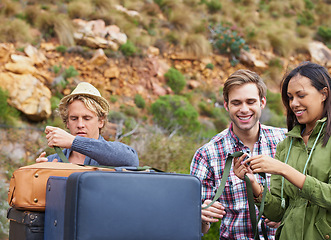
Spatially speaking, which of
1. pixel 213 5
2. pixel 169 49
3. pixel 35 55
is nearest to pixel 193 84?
pixel 169 49

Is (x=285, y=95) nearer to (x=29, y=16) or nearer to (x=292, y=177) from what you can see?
(x=292, y=177)

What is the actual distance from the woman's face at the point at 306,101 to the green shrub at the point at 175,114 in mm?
8646

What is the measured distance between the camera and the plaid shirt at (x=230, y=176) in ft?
8.07

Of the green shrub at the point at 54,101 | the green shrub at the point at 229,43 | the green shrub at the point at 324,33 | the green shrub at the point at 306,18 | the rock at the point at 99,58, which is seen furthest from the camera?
the green shrub at the point at 306,18

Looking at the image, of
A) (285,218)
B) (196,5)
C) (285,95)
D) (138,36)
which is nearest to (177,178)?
(285,218)

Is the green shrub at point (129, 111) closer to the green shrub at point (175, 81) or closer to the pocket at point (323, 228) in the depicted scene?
the green shrub at point (175, 81)

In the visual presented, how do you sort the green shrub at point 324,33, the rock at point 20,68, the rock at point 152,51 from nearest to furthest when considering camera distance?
the rock at point 20,68 < the rock at point 152,51 < the green shrub at point 324,33

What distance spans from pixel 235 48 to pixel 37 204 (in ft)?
45.2

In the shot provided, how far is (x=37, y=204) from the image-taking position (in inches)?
66.3

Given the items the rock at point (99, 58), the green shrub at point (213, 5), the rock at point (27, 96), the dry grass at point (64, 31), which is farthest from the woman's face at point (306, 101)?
the green shrub at point (213, 5)

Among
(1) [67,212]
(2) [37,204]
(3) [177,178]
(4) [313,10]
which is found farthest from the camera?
(4) [313,10]

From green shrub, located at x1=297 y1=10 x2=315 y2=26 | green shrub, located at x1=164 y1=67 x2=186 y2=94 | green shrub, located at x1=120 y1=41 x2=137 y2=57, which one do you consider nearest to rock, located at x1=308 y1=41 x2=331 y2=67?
green shrub, located at x1=297 y1=10 x2=315 y2=26

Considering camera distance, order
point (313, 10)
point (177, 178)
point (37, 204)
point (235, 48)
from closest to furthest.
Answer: point (177, 178) < point (37, 204) < point (235, 48) < point (313, 10)

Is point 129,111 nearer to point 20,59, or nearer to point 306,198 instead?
point 20,59
